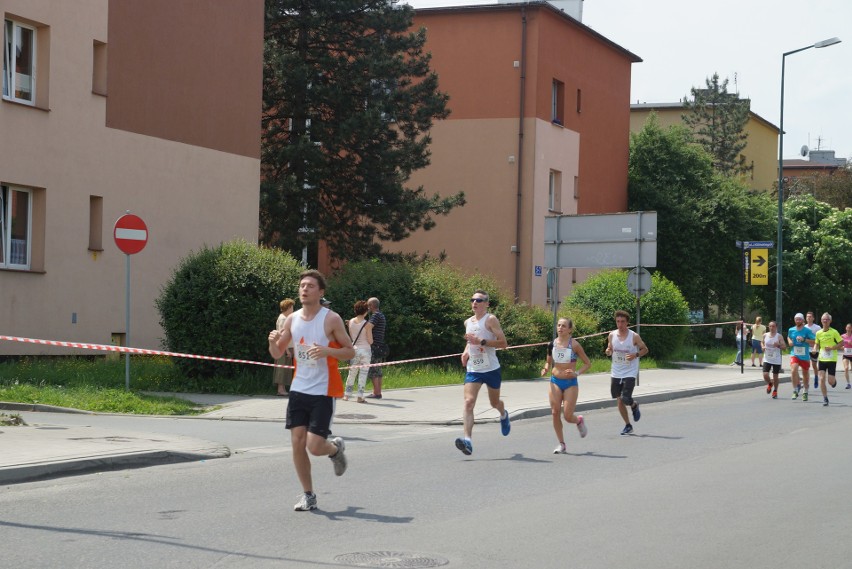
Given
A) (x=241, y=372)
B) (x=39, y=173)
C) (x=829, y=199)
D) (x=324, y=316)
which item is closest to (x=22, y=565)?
(x=324, y=316)

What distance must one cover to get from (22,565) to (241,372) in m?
12.9

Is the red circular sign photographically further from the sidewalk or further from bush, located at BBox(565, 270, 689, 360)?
bush, located at BBox(565, 270, 689, 360)

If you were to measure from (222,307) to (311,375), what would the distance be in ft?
35.3

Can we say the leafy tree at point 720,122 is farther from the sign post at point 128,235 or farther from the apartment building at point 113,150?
the sign post at point 128,235

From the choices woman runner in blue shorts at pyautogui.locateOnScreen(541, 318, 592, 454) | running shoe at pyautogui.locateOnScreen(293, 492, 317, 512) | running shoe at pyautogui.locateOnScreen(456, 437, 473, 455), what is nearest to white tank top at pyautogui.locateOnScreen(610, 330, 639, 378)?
woman runner in blue shorts at pyautogui.locateOnScreen(541, 318, 592, 454)

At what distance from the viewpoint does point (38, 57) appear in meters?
22.5

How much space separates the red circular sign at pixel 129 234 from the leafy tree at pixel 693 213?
31.3 metres

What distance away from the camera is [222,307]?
63.3 feet

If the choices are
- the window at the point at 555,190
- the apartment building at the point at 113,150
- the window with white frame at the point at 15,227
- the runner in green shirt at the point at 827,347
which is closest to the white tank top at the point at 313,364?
the apartment building at the point at 113,150

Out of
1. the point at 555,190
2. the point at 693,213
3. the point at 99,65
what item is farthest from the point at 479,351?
the point at 693,213

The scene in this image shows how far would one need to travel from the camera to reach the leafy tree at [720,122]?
68.0 m

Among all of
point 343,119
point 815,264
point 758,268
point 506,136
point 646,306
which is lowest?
point 646,306

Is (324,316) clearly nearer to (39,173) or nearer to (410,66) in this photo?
(39,173)

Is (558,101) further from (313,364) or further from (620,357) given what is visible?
(313,364)
